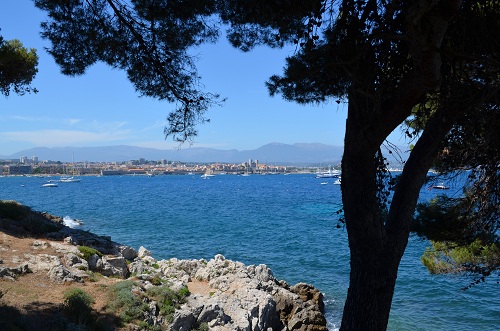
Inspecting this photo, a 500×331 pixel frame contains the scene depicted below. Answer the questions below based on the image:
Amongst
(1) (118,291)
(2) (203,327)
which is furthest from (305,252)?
(1) (118,291)

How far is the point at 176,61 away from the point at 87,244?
25.4 ft

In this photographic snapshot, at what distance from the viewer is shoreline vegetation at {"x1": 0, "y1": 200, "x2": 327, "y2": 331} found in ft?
22.0

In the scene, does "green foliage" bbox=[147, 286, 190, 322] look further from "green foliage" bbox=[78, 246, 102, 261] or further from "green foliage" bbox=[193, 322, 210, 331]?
"green foliage" bbox=[78, 246, 102, 261]

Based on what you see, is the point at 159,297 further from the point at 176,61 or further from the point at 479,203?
the point at 479,203

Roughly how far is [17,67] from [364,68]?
37.7 feet

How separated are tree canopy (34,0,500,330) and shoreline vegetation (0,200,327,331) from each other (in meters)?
3.50

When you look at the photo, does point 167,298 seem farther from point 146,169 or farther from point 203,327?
point 146,169

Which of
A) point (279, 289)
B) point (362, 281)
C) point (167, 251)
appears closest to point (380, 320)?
point (362, 281)

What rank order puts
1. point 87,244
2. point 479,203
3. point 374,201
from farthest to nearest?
point 87,244 → point 479,203 → point 374,201

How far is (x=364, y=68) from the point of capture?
14.2ft

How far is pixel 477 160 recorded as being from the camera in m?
6.09

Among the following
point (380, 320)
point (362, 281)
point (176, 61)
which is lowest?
point (380, 320)

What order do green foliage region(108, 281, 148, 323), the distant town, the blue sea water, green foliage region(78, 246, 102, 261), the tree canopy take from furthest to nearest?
the distant town → the blue sea water → green foliage region(78, 246, 102, 261) → green foliage region(108, 281, 148, 323) → the tree canopy

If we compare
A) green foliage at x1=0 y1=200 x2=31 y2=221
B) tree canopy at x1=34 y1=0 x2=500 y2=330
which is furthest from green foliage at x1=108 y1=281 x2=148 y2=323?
green foliage at x1=0 y1=200 x2=31 y2=221
